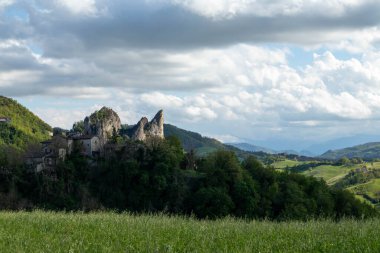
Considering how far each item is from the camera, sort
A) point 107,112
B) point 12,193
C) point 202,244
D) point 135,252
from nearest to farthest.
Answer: point 135,252 < point 202,244 < point 12,193 < point 107,112

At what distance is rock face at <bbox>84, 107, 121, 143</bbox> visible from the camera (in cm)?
12848

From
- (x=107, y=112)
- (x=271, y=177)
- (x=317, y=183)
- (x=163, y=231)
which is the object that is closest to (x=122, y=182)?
(x=271, y=177)

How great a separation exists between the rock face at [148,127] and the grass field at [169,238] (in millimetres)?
125909

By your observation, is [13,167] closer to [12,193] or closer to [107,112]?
[12,193]

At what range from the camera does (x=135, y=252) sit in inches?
458

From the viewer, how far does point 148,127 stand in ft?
501

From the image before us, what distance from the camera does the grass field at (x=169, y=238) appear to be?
12.0 m

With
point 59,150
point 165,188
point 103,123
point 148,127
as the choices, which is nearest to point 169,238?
point 165,188

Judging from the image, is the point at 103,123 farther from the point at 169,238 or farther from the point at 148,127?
the point at 169,238

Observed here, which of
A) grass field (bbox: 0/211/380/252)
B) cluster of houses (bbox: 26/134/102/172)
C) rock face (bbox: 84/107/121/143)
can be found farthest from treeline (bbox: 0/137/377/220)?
grass field (bbox: 0/211/380/252)

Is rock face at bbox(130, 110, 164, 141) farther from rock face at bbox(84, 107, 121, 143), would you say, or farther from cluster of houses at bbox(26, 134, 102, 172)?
cluster of houses at bbox(26, 134, 102, 172)

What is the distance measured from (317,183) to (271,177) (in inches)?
401

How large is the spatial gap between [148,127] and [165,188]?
63.1 m

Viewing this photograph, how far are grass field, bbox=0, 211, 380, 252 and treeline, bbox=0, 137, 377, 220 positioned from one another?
2599 inches
